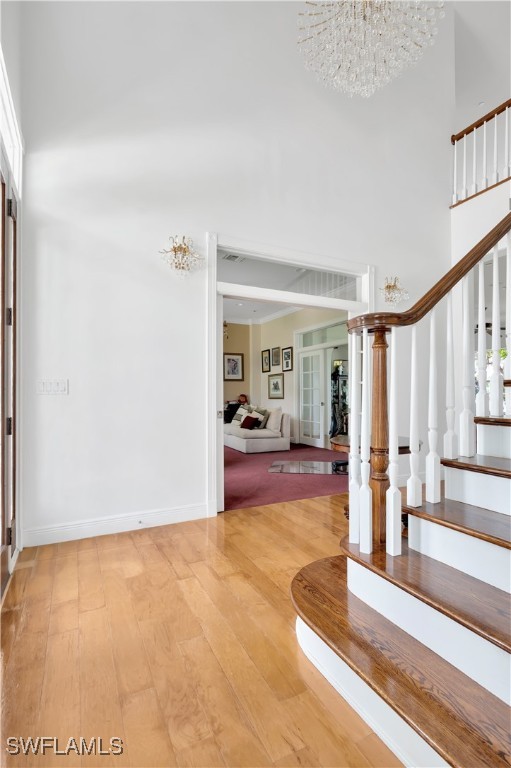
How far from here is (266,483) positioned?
14.5 ft

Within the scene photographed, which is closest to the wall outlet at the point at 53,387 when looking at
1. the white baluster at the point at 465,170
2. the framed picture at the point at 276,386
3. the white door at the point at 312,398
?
the white baluster at the point at 465,170

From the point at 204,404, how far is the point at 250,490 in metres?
1.41

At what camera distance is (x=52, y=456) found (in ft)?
8.71

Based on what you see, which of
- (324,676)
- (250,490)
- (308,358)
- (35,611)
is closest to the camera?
(324,676)

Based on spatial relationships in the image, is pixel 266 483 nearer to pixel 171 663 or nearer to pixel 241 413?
pixel 171 663

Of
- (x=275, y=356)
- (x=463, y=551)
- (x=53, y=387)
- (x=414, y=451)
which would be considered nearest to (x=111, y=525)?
(x=53, y=387)

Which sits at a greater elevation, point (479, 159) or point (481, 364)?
point (479, 159)

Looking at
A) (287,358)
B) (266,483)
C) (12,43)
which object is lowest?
(266,483)

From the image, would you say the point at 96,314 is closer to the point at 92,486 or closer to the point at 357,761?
the point at 92,486

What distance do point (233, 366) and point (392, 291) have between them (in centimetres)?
565

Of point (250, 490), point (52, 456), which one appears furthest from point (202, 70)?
point (250, 490)

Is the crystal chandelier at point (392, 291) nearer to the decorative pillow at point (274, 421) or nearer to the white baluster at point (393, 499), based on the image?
the white baluster at point (393, 499)

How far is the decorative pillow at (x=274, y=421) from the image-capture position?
7.18 metres

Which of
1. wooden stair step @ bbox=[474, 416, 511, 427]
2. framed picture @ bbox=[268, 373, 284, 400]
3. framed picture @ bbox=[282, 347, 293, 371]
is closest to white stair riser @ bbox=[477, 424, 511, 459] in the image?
wooden stair step @ bbox=[474, 416, 511, 427]
